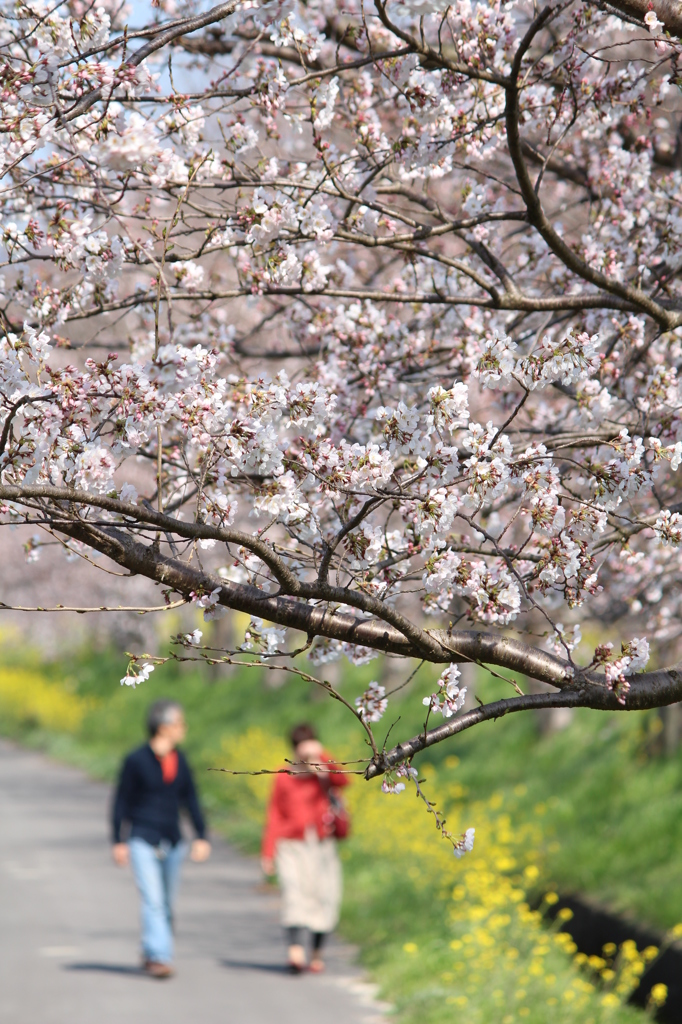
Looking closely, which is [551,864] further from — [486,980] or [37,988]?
[37,988]

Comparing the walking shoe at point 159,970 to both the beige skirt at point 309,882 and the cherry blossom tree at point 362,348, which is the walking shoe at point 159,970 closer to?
the beige skirt at point 309,882

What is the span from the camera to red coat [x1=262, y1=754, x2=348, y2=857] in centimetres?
922

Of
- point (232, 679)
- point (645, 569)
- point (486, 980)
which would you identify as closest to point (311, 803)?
point (486, 980)

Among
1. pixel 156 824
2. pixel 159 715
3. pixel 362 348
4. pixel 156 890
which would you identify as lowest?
pixel 156 890

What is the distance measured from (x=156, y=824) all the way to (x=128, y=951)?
4.35 feet

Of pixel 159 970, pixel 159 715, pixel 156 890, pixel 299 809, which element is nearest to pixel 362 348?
pixel 159 715

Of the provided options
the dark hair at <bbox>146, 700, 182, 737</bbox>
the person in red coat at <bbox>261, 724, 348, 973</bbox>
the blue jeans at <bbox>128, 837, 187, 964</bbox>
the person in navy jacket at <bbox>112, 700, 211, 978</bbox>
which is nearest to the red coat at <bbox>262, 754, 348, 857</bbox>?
the person in red coat at <bbox>261, 724, 348, 973</bbox>

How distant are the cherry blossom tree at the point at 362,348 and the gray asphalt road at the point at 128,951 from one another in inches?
167

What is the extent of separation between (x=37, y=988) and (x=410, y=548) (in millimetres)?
6168

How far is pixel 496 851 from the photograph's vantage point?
938 cm

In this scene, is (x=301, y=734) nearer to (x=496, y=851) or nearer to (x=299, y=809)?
(x=299, y=809)

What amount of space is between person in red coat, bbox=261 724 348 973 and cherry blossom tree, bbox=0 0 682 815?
13.5ft

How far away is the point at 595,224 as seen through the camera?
5.06 metres

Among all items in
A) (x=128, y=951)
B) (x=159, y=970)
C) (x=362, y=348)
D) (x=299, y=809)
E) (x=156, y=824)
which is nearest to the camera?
(x=362, y=348)
